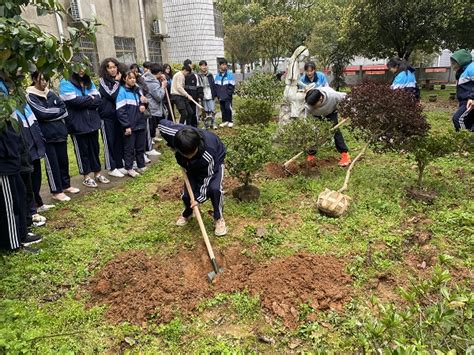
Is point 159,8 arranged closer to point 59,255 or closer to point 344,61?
point 344,61

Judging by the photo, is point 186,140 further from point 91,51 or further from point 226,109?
point 91,51

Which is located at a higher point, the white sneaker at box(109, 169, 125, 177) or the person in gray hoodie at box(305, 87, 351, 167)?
the person in gray hoodie at box(305, 87, 351, 167)

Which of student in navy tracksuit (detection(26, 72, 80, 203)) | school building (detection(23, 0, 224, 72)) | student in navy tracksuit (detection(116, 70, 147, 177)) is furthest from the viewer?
school building (detection(23, 0, 224, 72))

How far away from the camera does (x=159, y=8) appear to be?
14305 mm

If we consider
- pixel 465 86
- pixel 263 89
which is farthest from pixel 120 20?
pixel 465 86

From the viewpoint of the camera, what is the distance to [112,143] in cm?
579

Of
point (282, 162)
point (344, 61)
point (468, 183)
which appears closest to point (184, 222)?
point (282, 162)

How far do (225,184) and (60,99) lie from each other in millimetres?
2542

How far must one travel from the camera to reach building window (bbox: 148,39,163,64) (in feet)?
46.3

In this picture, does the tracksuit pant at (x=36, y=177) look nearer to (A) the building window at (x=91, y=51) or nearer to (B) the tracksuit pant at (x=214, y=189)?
(B) the tracksuit pant at (x=214, y=189)

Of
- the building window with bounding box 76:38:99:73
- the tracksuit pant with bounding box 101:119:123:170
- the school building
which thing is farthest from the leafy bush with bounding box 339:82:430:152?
the school building

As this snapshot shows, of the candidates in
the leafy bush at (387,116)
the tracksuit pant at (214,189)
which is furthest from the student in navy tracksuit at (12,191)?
the leafy bush at (387,116)

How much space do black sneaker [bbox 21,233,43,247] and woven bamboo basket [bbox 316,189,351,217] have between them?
3212 millimetres

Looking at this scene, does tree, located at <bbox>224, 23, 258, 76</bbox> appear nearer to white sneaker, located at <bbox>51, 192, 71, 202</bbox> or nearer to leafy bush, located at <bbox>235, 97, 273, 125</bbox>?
leafy bush, located at <bbox>235, 97, 273, 125</bbox>
